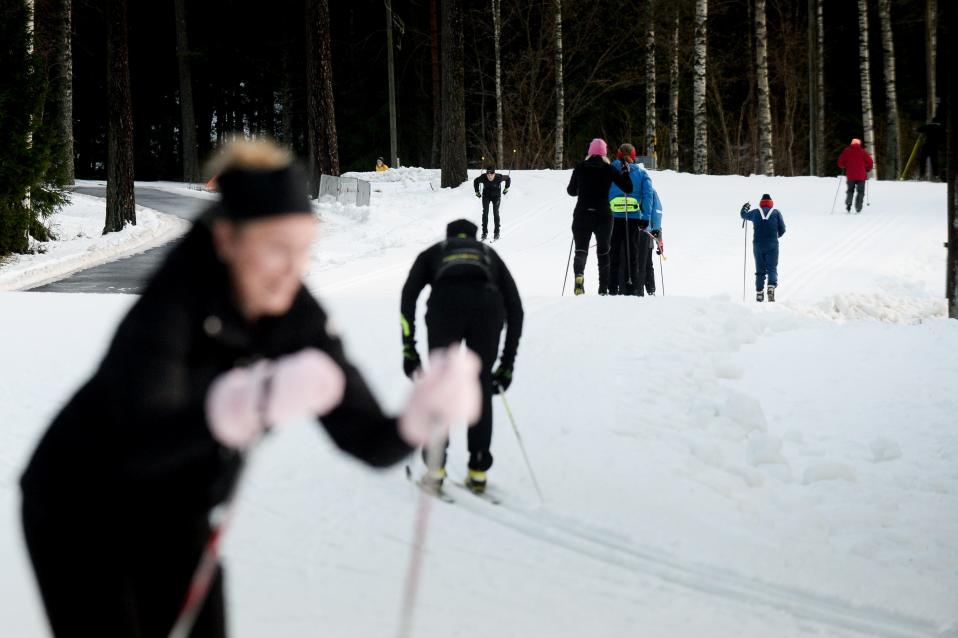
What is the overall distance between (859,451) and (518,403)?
105 inches

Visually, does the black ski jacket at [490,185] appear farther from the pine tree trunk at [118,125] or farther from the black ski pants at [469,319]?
the black ski pants at [469,319]

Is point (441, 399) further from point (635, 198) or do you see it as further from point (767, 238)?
point (767, 238)

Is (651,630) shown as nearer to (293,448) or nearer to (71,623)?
(71,623)

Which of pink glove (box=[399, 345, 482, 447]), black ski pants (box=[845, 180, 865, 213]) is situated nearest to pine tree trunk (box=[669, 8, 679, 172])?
black ski pants (box=[845, 180, 865, 213])

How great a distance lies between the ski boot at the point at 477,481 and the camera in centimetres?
667

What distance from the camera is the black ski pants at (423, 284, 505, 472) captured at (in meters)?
6.23

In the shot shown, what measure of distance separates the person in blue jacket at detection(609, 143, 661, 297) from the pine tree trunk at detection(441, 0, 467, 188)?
15113 mm

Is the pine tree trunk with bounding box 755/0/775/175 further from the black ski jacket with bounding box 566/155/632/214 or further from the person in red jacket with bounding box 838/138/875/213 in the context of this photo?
the black ski jacket with bounding box 566/155/632/214

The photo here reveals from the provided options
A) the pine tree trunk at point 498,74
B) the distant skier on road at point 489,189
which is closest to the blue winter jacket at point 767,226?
the distant skier on road at point 489,189

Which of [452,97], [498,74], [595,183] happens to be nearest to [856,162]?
[452,97]

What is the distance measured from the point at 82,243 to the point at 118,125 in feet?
12.9

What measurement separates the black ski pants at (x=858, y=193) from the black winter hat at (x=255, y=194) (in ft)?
79.3

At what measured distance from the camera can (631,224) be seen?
43.3 ft

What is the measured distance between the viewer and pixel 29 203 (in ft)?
64.7
